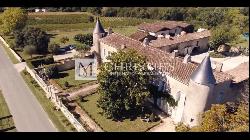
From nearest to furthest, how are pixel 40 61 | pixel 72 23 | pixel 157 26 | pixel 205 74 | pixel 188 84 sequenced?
pixel 205 74
pixel 188 84
pixel 40 61
pixel 157 26
pixel 72 23

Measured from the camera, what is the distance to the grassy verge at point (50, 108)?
33.8 m

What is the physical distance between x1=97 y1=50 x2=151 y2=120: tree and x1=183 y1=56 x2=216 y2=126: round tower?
5258 millimetres

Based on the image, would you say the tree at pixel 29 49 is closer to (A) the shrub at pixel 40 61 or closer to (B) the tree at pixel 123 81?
(A) the shrub at pixel 40 61

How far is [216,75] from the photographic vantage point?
3441cm

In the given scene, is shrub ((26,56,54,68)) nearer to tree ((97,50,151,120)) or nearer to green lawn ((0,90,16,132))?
green lawn ((0,90,16,132))

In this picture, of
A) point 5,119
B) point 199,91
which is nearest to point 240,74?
point 199,91

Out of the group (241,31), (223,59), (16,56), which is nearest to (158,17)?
(241,31)

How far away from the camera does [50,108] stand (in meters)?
37.7

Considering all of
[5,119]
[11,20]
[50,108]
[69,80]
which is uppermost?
[11,20]

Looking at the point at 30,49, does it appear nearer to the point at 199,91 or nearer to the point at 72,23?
the point at 72,23

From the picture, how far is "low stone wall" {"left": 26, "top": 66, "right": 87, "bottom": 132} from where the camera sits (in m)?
33.6

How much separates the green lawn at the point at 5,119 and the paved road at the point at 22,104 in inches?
18.6

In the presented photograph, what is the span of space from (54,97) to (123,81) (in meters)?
10.9

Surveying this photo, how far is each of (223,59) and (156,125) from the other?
93.0 feet
